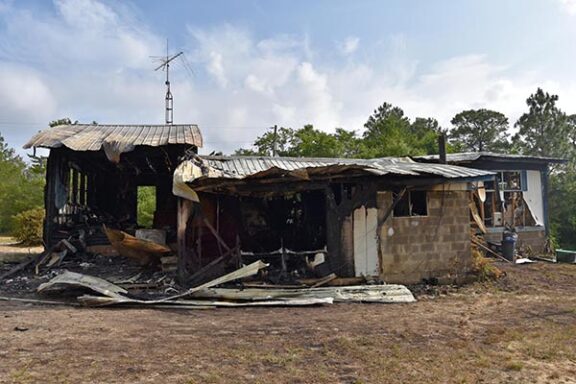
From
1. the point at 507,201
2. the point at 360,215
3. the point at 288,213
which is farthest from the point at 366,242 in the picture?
the point at 507,201

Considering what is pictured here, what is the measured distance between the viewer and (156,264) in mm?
10977

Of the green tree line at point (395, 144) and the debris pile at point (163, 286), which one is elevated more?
the green tree line at point (395, 144)

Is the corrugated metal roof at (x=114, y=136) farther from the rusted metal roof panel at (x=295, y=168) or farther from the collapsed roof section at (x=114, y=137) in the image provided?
the rusted metal roof panel at (x=295, y=168)

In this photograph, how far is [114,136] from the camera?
1270 cm

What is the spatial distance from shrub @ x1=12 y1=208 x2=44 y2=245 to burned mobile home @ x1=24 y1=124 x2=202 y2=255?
6.81 m

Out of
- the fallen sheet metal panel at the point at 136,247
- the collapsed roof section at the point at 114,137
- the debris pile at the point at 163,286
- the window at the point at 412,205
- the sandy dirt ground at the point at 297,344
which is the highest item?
the collapsed roof section at the point at 114,137

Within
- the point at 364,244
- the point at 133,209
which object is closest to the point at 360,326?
the point at 364,244

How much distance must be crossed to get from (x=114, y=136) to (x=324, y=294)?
7.66 meters

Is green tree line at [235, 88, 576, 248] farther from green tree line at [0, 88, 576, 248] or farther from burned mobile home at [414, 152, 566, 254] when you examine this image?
burned mobile home at [414, 152, 566, 254]

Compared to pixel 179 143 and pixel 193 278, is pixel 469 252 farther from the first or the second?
pixel 179 143

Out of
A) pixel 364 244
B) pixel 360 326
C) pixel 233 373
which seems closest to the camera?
pixel 233 373

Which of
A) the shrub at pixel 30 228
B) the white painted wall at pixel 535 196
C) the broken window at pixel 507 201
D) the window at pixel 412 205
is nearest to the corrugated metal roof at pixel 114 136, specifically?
the window at pixel 412 205

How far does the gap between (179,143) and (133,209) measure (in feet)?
17.8

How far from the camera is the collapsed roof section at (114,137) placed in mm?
11398
